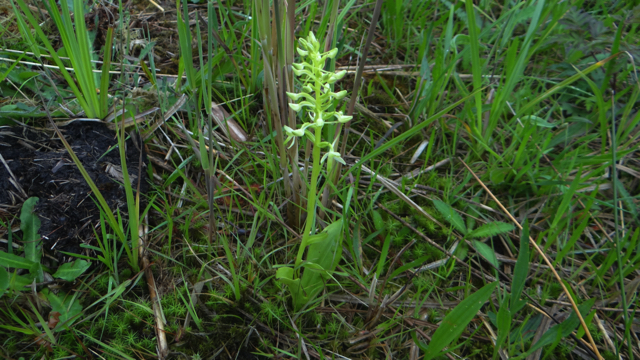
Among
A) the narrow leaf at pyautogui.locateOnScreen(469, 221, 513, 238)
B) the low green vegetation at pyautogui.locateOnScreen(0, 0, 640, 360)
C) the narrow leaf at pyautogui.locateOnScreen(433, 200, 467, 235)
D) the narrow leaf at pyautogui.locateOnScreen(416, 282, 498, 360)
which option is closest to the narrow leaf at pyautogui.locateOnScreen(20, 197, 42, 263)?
the low green vegetation at pyautogui.locateOnScreen(0, 0, 640, 360)

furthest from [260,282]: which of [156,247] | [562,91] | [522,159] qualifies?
[562,91]

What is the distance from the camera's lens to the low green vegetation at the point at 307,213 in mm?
1418

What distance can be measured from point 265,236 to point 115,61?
4.72 feet

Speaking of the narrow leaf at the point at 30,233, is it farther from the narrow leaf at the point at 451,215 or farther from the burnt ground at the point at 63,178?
the narrow leaf at the point at 451,215

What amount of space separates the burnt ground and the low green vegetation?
0.03 feet

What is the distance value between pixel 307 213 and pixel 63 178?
1067mm

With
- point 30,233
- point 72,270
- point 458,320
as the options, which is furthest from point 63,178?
point 458,320

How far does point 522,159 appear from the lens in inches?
77.7

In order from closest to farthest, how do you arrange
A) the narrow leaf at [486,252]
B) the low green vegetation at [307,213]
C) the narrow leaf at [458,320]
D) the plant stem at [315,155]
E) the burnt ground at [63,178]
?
the plant stem at [315,155] < the narrow leaf at [458,320] < the low green vegetation at [307,213] < the burnt ground at [63,178] < the narrow leaf at [486,252]

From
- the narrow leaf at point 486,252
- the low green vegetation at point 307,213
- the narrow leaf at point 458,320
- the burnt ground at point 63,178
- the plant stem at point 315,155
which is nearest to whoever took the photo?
the plant stem at point 315,155

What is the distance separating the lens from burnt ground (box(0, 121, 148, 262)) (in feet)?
5.06

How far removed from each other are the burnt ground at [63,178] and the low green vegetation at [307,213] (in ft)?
0.03

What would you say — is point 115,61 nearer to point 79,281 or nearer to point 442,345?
point 79,281

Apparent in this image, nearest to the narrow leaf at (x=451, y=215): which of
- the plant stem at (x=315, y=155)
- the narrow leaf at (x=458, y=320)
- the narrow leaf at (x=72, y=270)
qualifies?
the narrow leaf at (x=458, y=320)
